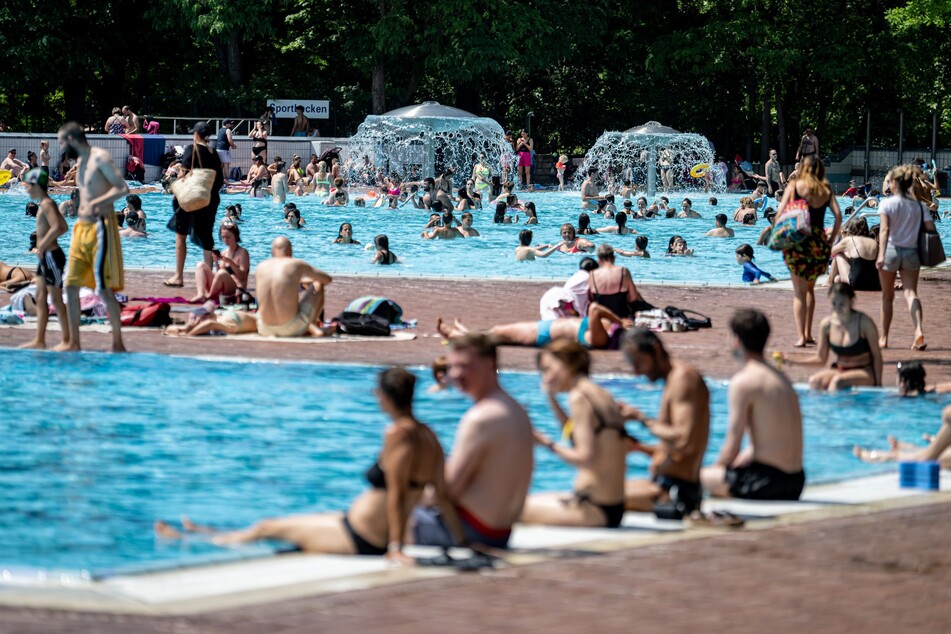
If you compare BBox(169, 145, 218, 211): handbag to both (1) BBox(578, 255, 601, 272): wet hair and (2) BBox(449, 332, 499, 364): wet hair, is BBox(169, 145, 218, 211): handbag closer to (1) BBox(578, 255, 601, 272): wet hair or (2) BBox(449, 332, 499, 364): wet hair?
(1) BBox(578, 255, 601, 272): wet hair

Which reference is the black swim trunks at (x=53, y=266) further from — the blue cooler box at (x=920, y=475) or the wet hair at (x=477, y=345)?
the blue cooler box at (x=920, y=475)

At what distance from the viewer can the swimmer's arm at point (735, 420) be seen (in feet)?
28.0

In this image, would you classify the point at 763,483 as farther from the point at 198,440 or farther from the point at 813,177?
the point at 813,177

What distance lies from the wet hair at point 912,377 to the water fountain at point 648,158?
121 feet

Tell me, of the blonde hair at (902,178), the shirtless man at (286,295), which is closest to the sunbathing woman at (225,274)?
the shirtless man at (286,295)

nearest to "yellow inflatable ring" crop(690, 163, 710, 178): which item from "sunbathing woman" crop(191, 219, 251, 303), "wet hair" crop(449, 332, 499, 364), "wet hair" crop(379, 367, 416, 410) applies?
"sunbathing woman" crop(191, 219, 251, 303)

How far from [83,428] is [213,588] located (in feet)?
17.6

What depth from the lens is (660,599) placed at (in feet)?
21.7

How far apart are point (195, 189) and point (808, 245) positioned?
7.24 m

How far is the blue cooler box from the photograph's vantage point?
915cm

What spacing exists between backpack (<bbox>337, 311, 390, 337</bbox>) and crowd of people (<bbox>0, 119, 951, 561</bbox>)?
198mm

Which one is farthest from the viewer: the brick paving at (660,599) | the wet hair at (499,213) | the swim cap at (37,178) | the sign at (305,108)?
the sign at (305,108)

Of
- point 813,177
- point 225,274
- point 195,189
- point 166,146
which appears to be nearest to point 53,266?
point 225,274

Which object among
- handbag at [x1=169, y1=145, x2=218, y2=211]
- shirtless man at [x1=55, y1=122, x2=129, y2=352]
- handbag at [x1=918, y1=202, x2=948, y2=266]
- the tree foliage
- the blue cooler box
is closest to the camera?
the blue cooler box
